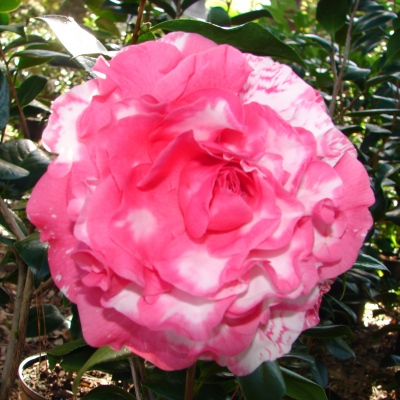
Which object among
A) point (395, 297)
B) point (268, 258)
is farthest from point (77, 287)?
point (395, 297)

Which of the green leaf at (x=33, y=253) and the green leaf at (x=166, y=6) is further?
the green leaf at (x=166, y=6)

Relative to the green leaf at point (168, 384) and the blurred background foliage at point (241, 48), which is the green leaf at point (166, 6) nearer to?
the blurred background foliage at point (241, 48)

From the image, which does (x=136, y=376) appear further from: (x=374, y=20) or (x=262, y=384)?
(x=374, y=20)

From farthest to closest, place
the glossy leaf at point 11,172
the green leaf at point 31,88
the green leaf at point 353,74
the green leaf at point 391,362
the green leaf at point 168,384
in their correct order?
1. the green leaf at point 391,362
2. the green leaf at point 353,74
3. the green leaf at point 31,88
4. the glossy leaf at point 11,172
5. the green leaf at point 168,384

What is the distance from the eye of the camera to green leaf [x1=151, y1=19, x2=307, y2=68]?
0.58m

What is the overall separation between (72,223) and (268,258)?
185mm

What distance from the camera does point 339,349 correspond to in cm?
142

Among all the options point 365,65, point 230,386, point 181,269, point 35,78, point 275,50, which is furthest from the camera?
point 365,65

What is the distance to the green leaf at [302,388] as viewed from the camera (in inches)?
29.4

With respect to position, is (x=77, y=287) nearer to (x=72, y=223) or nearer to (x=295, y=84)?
(x=72, y=223)

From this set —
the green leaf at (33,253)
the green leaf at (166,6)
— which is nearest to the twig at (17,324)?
the green leaf at (33,253)

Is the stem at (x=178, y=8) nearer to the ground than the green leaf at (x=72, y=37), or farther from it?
nearer to the ground

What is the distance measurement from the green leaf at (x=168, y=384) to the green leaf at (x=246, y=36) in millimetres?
477

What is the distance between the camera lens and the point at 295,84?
1.66 feet
